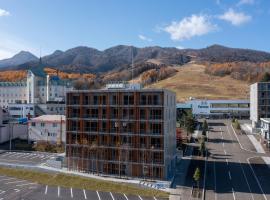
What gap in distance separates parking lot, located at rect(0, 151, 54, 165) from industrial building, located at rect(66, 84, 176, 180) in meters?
10.6

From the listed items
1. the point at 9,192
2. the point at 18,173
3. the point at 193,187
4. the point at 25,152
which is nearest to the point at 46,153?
the point at 25,152

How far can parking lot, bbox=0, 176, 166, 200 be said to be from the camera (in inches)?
1850

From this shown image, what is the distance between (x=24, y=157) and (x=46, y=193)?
25310mm

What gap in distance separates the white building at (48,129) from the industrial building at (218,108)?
2617 inches

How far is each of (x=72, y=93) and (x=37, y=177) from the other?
16.8m

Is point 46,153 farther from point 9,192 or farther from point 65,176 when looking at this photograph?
point 9,192

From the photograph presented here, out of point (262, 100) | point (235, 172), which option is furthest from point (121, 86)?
point (262, 100)

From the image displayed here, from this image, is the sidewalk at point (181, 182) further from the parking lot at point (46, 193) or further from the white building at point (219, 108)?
the white building at point (219, 108)

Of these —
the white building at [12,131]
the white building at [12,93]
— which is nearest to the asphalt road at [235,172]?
the white building at [12,131]

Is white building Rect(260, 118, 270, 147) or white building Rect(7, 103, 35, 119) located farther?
white building Rect(7, 103, 35, 119)

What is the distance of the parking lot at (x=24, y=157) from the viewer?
222ft

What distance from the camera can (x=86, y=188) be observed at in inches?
2028

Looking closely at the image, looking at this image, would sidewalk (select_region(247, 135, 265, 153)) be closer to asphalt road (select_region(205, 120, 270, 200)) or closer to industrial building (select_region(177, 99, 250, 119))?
asphalt road (select_region(205, 120, 270, 200))

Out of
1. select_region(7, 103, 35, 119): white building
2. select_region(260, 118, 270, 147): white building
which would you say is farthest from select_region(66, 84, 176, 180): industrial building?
select_region(7, 103, 35, 119): white building
